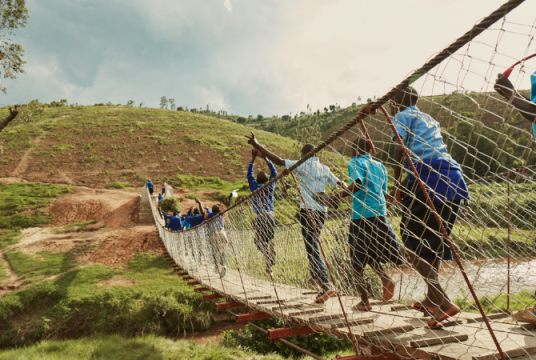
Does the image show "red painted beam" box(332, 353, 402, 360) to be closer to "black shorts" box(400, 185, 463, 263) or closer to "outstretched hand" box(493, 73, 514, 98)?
"black shorts" box(400, 185, 463, 263)

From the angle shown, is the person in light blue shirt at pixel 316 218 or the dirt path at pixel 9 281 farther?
the dirt path at pixel 9 281

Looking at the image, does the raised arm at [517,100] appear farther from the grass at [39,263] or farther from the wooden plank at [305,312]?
the grass at [39,263]

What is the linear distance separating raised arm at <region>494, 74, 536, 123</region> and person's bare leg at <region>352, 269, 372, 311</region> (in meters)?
1.10

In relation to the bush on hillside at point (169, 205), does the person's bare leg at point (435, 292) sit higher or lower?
lower

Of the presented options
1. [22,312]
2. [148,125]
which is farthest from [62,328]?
[148,125]

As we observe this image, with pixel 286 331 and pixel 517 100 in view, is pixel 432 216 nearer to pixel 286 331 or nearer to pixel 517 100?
pixel 517 100

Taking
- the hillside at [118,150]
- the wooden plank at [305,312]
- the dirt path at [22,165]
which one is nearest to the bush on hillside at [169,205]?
the hillside at [118,150]

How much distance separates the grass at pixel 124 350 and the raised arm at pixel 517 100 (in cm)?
608

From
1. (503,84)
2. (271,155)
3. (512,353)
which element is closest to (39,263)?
(271,155)

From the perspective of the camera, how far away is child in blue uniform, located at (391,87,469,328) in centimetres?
135

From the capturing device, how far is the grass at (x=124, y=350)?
5984 mm

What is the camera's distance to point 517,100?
39.7 inches

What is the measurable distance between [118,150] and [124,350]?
20813mm

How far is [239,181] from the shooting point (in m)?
19.9
